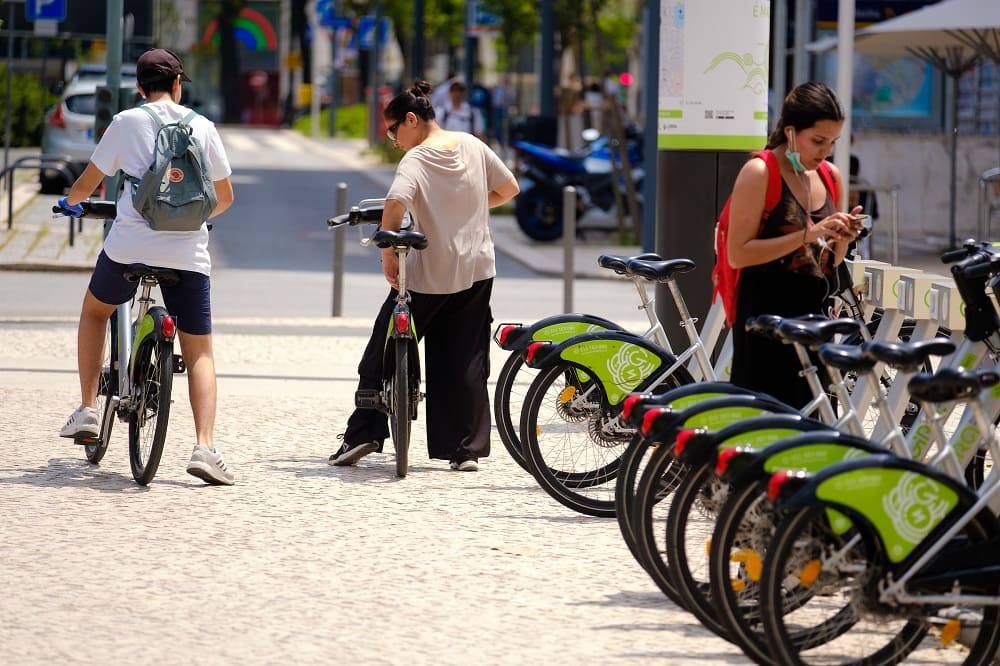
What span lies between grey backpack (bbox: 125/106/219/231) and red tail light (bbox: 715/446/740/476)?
3312 millimetres

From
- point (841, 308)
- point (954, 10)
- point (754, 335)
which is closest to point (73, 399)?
point (841, 308)

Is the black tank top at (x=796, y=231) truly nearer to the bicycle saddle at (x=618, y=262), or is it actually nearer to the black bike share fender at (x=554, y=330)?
the bicycle saddle at (x=618, y=262)

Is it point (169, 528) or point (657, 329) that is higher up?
point (657, 329)

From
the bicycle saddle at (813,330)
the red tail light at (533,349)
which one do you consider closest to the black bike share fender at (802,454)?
the bicycle saddle at (813,330)

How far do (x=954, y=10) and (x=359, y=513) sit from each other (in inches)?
492

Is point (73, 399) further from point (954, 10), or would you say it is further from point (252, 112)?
point (252, 112)

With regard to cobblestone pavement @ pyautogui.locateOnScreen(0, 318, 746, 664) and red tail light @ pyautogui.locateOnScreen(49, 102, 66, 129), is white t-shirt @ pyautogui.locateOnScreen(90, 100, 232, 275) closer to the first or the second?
cobblestone pavement @ pyautogui.locateOnScreen(0, 318, 746, 664)

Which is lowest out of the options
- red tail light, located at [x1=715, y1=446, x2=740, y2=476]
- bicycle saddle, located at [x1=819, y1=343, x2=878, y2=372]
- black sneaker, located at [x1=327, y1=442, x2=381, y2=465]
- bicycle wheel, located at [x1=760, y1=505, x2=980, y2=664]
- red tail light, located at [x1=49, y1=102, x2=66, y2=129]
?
black sneaker, located at [x1=327, y1=442, x2=381, y2=465]

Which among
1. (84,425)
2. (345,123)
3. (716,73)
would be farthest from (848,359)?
(345,123)

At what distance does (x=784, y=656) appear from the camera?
4742mm

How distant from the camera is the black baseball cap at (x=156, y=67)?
7.66 m

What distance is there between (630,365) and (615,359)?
0.20 ft

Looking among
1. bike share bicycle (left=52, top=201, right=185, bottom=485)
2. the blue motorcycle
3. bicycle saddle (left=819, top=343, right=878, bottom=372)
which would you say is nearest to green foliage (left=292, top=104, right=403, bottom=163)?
the blue motorcycle

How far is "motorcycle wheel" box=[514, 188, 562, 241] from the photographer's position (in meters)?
22.9
